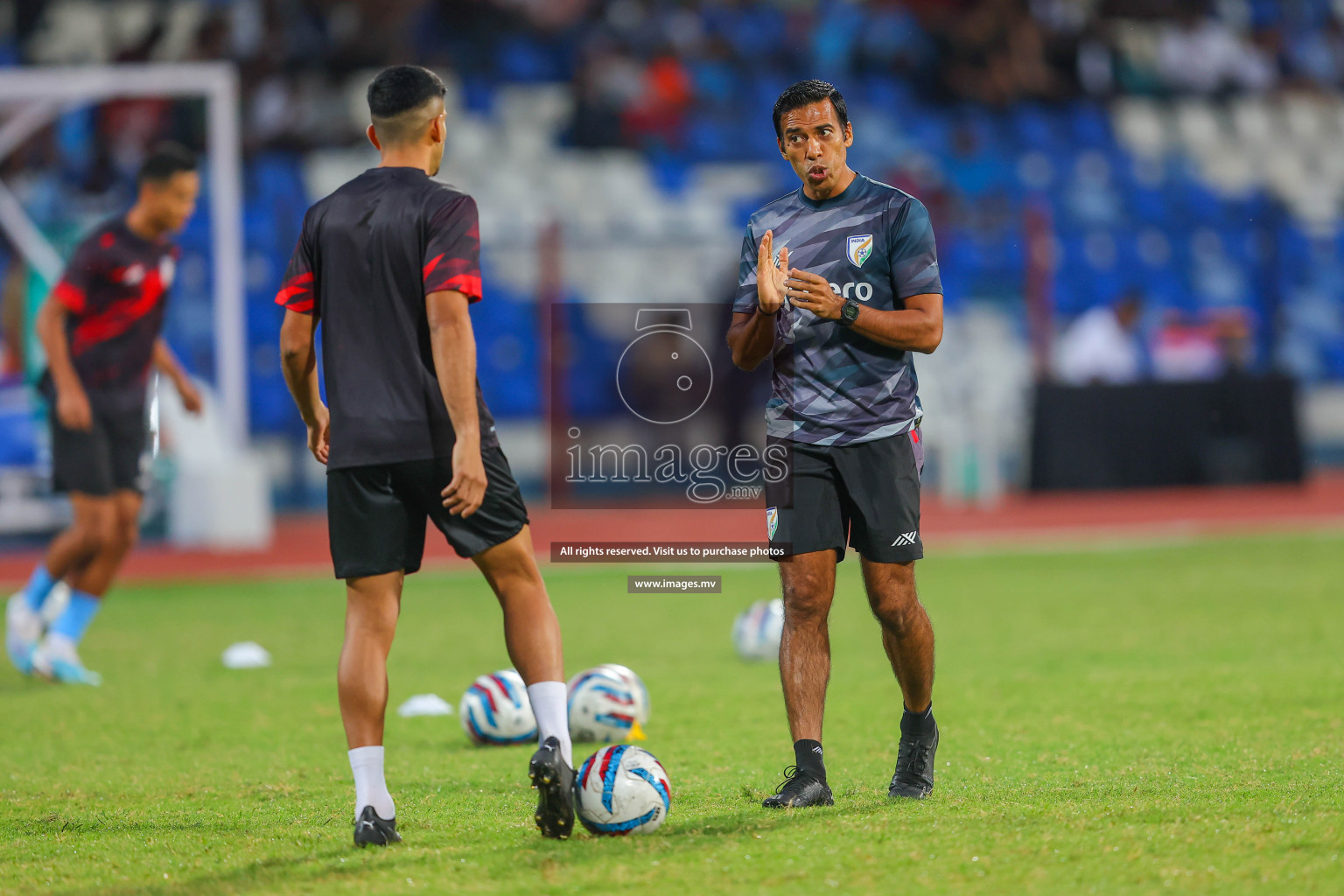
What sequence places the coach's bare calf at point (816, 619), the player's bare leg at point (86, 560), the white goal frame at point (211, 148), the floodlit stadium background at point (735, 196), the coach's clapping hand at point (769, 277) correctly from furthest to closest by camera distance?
the floodlit stadium background at point (735, 196), the white goal frame at point (211, 148), the player's bare leg at point (86, 560), the coach's bare calf at point (816, 619), the coach's clapping hand at point (769, 277)

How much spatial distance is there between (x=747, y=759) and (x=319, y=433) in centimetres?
209

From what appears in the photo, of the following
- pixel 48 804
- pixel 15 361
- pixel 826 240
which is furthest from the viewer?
pixel 15 361

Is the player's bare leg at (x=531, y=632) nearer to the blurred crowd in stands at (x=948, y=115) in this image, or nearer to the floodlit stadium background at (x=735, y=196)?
the floodlit stadium background at (x=735, y=196)

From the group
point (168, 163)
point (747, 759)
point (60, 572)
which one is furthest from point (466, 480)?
point (60, 572)

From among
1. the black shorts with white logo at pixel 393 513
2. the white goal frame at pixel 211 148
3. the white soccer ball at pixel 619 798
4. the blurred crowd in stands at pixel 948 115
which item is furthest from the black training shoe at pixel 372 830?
the blurred crowd in stands at pixel 948 115

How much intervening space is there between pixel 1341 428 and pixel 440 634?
15768 millimetres

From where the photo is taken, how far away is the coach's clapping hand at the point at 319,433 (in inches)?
194

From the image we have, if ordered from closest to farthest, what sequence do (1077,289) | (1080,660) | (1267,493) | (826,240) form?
1. (826,240)
2. (1080,660)
3. (1267,493)
4. (1077,289)

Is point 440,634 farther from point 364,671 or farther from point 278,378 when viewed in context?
point 278,378

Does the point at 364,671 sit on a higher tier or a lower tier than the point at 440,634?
higher

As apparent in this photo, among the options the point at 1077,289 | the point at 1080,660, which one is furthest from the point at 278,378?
the point at 1080,660

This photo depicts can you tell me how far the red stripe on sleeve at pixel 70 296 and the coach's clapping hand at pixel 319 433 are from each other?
13.6 ft

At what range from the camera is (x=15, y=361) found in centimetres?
1498

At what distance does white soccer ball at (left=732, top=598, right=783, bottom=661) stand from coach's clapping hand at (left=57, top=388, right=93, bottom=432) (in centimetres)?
371
